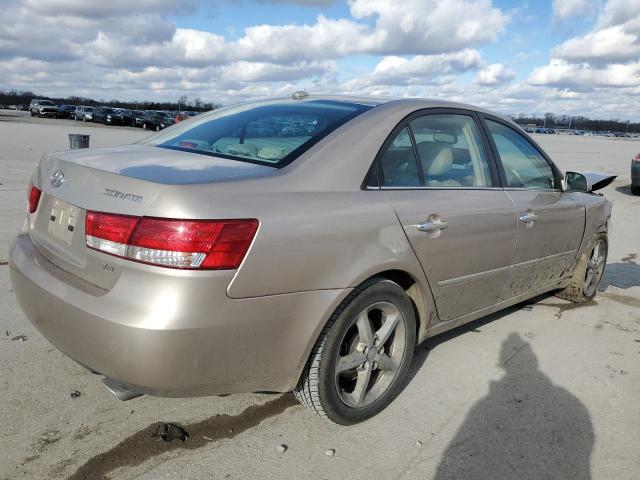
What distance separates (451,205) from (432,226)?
25 cm

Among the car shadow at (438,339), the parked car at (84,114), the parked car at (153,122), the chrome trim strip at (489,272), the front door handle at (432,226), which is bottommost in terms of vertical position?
the car shadow at (438,339)

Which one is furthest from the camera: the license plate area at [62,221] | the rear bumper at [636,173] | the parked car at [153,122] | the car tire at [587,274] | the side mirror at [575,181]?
the parked car at [153,122]

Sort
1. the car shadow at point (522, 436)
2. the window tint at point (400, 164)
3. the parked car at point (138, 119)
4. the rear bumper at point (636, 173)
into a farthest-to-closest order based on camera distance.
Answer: the parked car at point (138, 119) < the rear bumper at point (636, 173) < the window tint at point (400, 164) < the car shadow at point (522, 436)

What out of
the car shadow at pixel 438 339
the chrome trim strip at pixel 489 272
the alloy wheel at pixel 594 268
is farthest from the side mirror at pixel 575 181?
the car shadow at pixel 438 339

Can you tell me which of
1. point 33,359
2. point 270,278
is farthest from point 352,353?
point 33,359

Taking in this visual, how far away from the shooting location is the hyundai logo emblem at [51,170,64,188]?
102 inches

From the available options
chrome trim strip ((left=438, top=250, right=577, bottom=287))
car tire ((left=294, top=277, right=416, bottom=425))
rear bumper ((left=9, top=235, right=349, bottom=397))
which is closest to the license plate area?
rear bumper ((left=9, top=235, right=349, bottom=397))

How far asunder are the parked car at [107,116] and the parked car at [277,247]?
4759 centimetres

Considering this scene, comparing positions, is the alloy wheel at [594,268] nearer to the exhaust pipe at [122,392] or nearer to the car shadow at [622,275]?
the car shadow at [622,275]

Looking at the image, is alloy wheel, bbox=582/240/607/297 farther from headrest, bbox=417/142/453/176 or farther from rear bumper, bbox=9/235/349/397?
rear bumper, bbox=9/235/349/397

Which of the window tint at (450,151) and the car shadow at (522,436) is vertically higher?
the window tint at (450,151)

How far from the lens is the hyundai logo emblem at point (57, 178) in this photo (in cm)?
260

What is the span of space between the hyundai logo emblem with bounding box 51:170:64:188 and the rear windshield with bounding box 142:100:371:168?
2.05 feet

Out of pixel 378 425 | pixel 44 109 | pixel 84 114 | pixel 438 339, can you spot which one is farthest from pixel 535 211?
pixel 44 109
